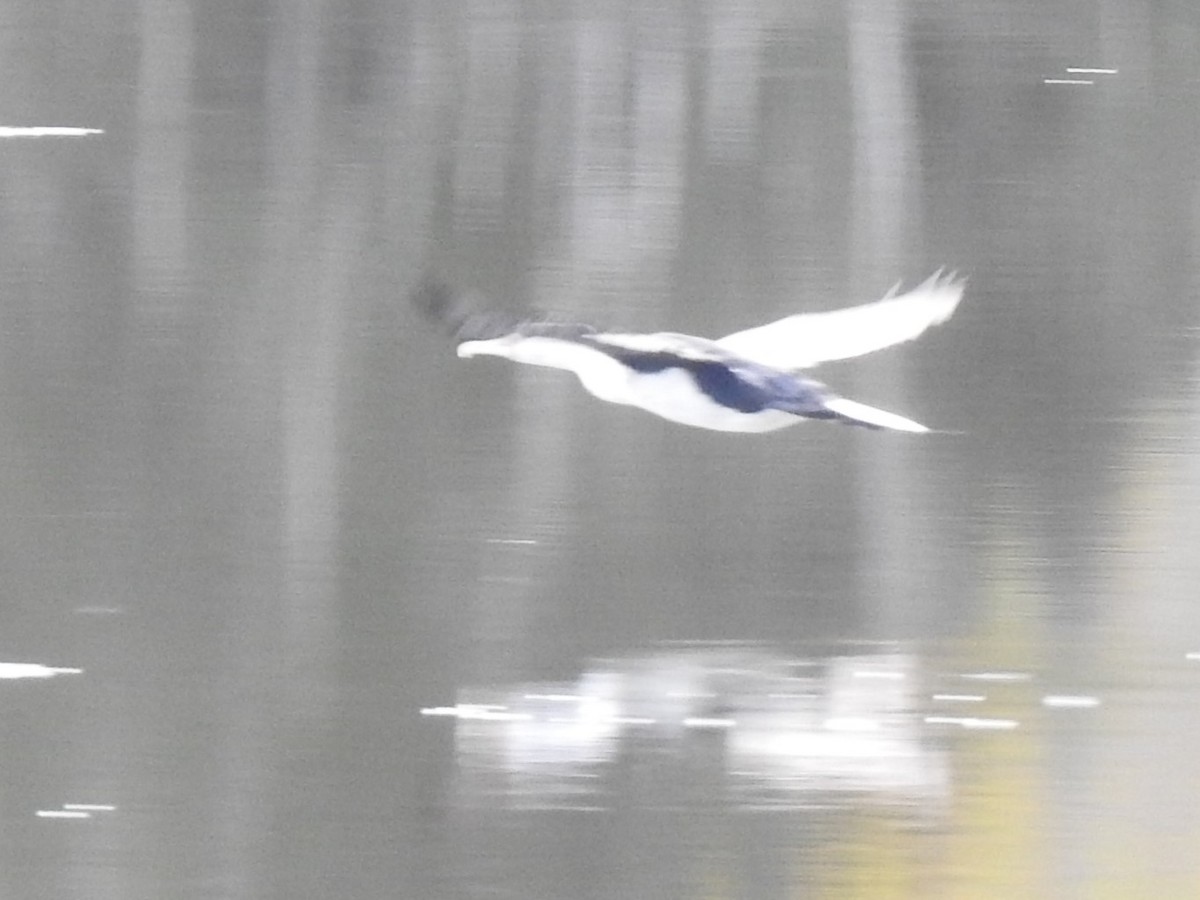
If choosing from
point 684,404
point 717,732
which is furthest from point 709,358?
point 717,732

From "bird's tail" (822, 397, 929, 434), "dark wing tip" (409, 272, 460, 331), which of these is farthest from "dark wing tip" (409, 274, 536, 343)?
"bird's tail" (822, 397, 929, 434)

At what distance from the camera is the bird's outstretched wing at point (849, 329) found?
21.6 inches

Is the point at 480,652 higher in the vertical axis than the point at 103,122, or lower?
lower

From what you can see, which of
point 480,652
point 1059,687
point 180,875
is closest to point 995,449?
point 1059,687

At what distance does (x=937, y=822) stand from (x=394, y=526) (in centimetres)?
21

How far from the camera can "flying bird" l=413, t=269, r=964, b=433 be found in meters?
0.53

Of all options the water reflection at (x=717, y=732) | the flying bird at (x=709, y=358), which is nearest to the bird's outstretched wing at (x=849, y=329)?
the flying bird at (x=709, y=358)

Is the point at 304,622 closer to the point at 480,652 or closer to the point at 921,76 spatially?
the point at 480,652

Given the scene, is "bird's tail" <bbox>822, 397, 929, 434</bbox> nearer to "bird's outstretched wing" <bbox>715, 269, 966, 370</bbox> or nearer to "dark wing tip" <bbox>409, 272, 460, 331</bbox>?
"bird's outstretched wing" <bbox>715, 269, 966, 370</bbox>

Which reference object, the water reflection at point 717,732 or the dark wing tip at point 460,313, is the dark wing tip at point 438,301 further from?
the water reflection at point 717,732

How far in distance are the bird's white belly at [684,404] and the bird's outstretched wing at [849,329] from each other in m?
0.02

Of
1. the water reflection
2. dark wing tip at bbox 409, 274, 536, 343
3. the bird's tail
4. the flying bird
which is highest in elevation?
dark wing tip at bbox 409, 274, 536, 343

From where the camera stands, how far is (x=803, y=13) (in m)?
0.65

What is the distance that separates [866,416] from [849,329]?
0.13ft
